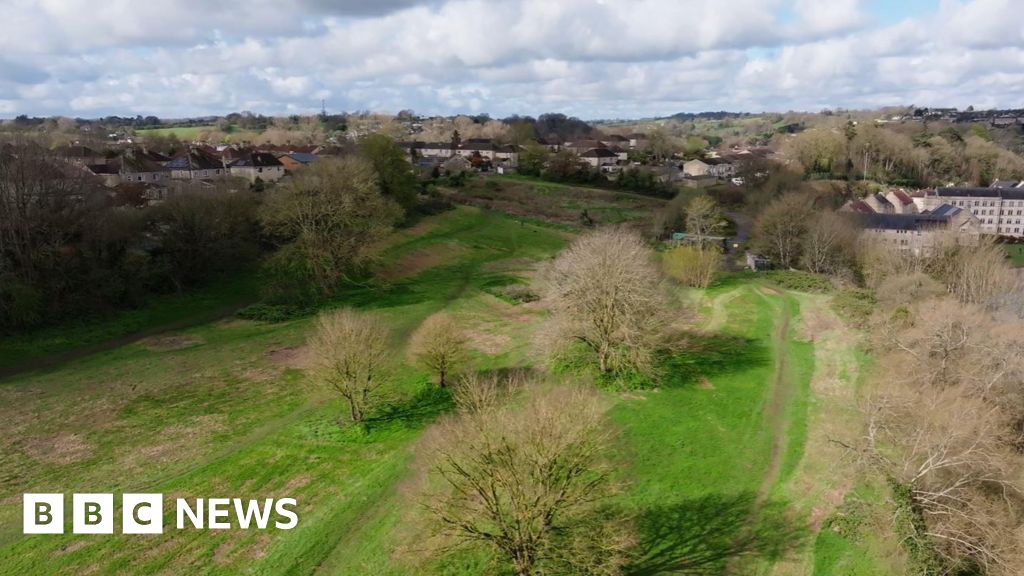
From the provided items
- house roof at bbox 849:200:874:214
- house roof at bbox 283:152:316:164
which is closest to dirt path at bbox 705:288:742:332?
house roof at bbox 849:200:874:214

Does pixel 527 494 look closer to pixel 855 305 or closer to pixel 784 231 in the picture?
pixel 855 305

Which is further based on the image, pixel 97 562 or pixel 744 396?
pixel 744 396

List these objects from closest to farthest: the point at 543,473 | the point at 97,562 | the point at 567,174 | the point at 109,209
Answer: the point at 543,473, the point at 97,562, the point at 109,209, the point at 567,174

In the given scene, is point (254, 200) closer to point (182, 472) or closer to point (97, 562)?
point (182, 472)

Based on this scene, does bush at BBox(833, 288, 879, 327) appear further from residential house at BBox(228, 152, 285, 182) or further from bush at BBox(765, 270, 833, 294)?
residential house at BBox(228, 152, 285, 182)

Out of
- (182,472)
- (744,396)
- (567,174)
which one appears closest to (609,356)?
(744,396)

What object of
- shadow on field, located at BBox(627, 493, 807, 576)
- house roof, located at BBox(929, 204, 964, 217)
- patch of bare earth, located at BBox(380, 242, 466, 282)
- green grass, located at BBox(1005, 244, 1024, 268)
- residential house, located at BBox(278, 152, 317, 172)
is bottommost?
shadow on field, located at BBox(627, 493, 807, 576)

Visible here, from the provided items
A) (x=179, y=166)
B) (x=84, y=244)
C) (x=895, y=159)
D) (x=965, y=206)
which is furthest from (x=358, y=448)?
(x=895, y=159)

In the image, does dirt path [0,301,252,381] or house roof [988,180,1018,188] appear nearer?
dirt path [0,301,252,381]
